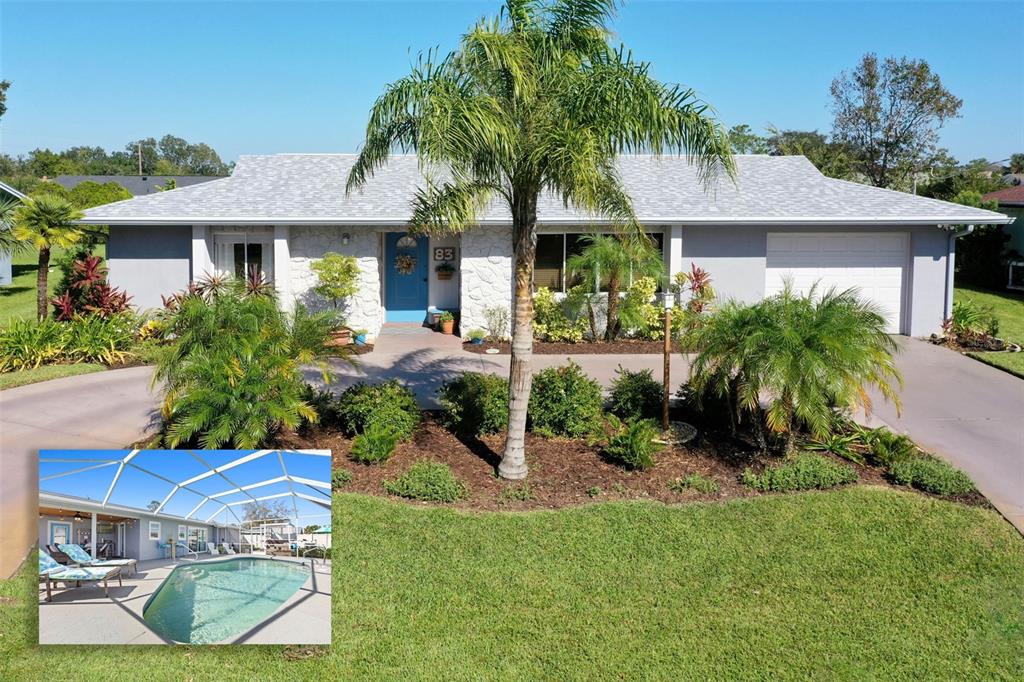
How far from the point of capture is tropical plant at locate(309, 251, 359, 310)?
16.8 meters

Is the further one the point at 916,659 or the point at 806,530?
the point at 806,530

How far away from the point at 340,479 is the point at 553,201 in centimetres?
1049

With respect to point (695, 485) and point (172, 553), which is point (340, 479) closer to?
point (695, 485)

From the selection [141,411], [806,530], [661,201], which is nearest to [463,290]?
[661,201]

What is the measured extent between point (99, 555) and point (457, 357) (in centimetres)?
1079

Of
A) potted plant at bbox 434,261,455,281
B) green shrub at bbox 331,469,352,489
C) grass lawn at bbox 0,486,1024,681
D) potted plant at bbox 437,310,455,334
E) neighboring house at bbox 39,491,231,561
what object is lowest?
grass lawn at bbox 0,486,1024,681

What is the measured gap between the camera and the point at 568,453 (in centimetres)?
970

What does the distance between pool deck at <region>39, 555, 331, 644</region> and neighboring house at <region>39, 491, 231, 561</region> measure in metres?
0.11

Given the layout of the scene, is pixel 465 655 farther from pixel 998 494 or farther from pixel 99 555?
pixel 998 494

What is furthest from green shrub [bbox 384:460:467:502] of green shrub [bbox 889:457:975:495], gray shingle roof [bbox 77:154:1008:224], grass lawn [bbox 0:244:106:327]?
grass lawn [bbox 0:244:106:327]

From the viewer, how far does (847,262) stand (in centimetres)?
1791

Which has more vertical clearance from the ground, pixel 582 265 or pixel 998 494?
pixel 582 265

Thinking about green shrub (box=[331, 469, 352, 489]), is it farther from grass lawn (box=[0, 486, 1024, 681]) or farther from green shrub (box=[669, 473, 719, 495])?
green shrub (box=[669, 473, 719, 495])

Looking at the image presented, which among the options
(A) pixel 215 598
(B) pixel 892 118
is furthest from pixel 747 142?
(A) pixel 215 598
